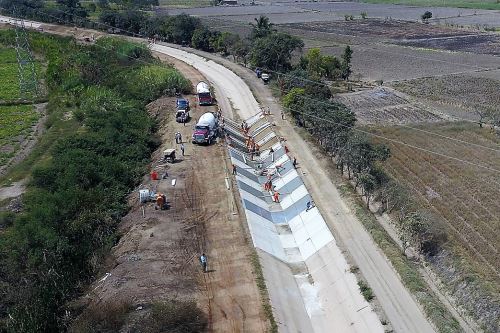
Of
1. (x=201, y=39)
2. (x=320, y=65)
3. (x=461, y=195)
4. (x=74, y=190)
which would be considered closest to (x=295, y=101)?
(x=461, y=195)

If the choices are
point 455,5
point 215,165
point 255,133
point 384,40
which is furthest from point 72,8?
point 455,5

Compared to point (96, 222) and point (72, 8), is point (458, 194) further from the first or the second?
point (72, 8)

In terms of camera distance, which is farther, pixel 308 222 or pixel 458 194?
pixel 458 194

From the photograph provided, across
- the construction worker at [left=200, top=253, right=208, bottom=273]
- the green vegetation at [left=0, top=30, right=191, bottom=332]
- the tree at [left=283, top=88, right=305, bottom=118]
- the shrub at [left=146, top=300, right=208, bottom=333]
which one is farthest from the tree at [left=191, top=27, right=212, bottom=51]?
the shrub at [left=146, top=300, right=208, bottom=333]

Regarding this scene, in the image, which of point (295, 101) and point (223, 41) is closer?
point (295, 101)

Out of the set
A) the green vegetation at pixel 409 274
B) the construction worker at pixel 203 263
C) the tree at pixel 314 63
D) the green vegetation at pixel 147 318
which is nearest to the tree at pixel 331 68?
the tree at pixel 314 63

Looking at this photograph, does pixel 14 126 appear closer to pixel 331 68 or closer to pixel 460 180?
pixel 331 68
